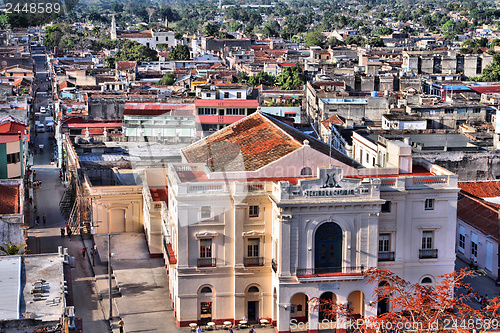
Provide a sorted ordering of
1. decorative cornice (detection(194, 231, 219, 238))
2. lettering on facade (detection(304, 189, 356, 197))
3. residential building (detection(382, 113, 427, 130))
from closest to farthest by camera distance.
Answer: lettering on facade (detection(304, 189, 356, 197)) < decorative cornice (detection(194, 231, 219, 238)) < residential building (detection(382, 113, 427, 130))

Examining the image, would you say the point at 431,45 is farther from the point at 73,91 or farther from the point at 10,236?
the point at 10,236

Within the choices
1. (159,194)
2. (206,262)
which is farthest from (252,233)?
(159,194)

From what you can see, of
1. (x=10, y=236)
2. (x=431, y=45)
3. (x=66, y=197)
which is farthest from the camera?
(x=431, y=45)

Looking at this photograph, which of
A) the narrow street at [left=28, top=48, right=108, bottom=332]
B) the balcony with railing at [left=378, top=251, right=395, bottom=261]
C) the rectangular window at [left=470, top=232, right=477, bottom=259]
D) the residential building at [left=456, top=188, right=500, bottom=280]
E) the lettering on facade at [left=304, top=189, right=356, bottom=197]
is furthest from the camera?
the rectangular window at [left=470, top=232, right=477, bottom=259]

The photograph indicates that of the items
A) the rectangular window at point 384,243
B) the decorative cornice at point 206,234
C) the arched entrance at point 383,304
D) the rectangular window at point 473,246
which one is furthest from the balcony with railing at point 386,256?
the rectangular window at point 473,246

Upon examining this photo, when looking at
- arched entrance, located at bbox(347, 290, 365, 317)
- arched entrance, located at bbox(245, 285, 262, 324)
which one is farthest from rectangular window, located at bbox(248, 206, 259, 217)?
arched entrance, located at bbox(347, 290, 365, 317)

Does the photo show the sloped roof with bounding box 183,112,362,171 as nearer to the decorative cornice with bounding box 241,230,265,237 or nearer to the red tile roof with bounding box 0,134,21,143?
the decorative cornice with bounding box 241,230,265,237

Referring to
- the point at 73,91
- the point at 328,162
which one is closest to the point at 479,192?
the point at 328,162
